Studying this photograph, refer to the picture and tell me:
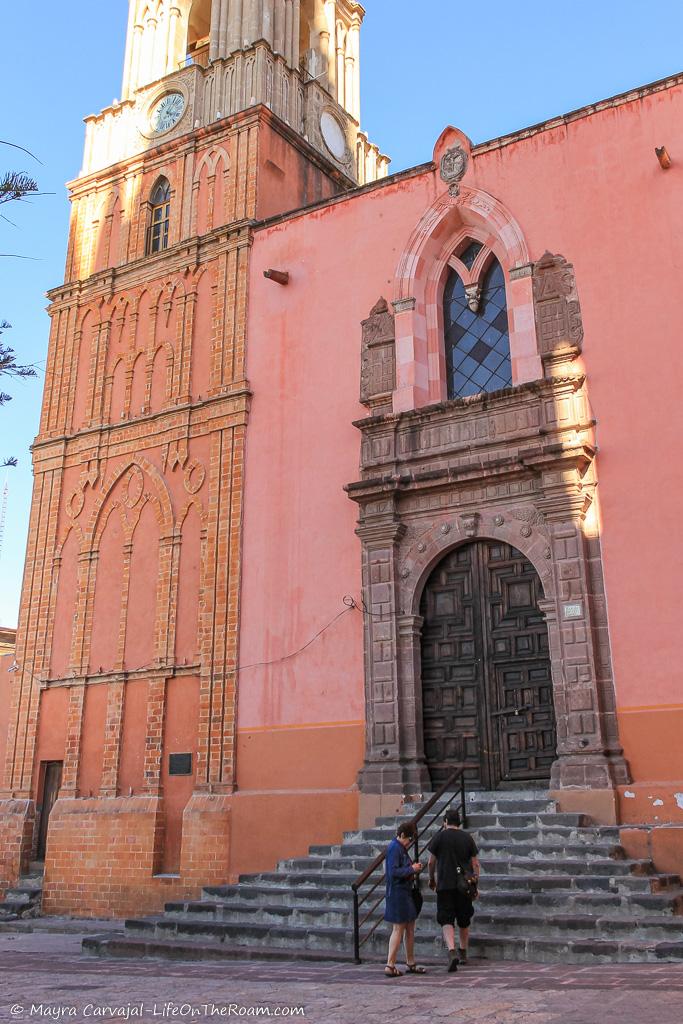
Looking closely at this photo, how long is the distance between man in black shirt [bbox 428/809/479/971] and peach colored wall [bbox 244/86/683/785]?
11.0ft

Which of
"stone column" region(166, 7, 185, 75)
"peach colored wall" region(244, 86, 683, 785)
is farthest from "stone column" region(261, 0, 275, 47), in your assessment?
"peach colored wall" region(244, 86, 683, 785)

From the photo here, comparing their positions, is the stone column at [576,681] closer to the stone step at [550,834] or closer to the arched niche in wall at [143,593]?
the stone step at [550,834]

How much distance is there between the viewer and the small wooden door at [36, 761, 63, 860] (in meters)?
15.2

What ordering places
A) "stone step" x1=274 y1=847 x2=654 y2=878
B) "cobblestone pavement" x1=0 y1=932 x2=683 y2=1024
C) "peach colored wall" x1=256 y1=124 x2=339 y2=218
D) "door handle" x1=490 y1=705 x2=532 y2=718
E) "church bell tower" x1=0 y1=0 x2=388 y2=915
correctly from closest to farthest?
"cobblestone pavement" x1=0 y1=932 x2=683 y2=1024 → "stone step" x1=274 y1=847 x2=654 y2=878 → "door handle" x1=490 y1=705 x2=532 y2=718 → "church bell tower" x1=0 y1=0 x2=388 y2=915 → "peach colored wall" x1=256 y1=124 x2=339 y2=218

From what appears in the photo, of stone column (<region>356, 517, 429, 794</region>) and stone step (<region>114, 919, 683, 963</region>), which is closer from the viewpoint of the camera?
stone step (<region>114, 919, 683, 963</region>)

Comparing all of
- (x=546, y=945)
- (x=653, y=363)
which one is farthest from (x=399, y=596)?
(x=546, y=945)

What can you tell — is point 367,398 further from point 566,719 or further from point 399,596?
point 566,719

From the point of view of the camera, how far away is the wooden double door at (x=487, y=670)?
11.7 m

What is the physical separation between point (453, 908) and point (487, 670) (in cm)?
444

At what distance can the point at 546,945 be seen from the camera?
320 inches

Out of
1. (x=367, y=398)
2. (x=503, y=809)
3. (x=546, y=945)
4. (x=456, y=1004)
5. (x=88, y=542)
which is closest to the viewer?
(x=456, y=1004)

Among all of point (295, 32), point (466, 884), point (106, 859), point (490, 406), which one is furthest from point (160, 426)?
point (466, 884)

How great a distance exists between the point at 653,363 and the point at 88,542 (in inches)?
371

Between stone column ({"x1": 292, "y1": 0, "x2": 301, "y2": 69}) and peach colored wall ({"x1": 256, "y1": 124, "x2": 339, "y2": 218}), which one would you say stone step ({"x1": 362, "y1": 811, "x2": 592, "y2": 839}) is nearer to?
peach colored wall ({"x1": 256, "y1": 124, "x2": 339, "y2": 218})
